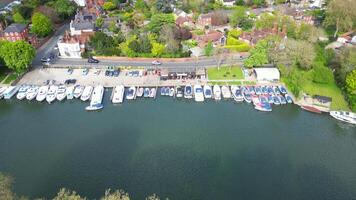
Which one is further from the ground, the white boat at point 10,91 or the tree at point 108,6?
the tree at point 108,6

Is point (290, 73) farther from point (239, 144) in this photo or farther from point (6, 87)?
point (6, 87)

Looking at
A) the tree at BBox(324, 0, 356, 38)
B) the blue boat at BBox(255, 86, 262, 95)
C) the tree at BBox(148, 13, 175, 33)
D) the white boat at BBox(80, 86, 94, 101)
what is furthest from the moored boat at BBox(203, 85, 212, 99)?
the tree at BBox(324, 0, 356, 38)

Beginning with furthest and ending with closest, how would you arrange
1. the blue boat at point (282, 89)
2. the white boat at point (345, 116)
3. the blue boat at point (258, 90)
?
1. the blue boat at point (282, 89)
2. the blue boat at point (258, 90)
3. the white boat at point (345, 116)

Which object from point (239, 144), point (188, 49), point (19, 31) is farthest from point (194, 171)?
point (19, 31)

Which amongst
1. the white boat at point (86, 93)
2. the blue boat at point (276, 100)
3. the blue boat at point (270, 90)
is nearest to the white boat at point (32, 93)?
the white boat at point (86, 93)

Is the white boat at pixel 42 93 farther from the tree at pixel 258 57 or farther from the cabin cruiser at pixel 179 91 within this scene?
the tree at pixel 258 57

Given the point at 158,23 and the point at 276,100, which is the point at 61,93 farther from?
the point at 276,100

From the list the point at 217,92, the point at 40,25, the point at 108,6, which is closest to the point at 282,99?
the point at 217,92
